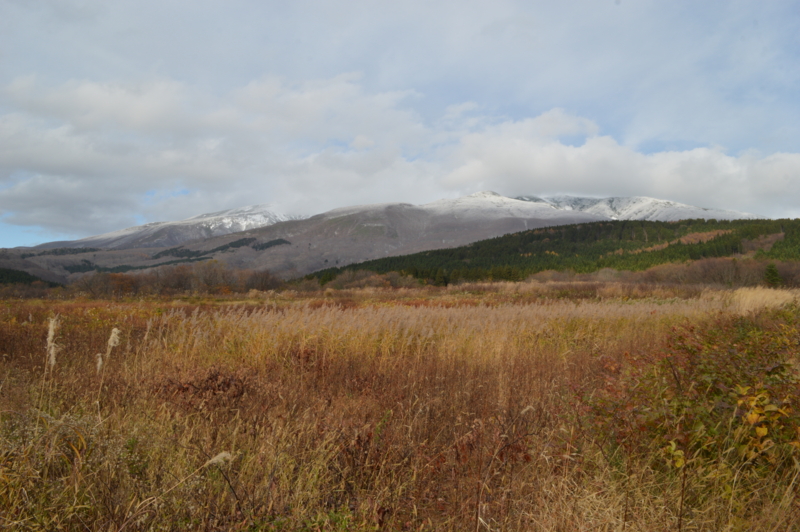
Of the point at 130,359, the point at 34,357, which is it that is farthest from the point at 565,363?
the point at 34,357

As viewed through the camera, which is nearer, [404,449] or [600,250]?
[404,449]

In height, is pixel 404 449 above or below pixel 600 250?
below

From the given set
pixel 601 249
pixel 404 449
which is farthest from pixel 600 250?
pixel 404 449

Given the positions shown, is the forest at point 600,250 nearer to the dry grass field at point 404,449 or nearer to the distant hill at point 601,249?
the distant hill at point 601,249

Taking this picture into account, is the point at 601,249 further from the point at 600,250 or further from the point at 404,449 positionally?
the point at 404,449

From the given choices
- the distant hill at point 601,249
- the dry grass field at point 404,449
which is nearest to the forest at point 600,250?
the distant hill at point 601,249

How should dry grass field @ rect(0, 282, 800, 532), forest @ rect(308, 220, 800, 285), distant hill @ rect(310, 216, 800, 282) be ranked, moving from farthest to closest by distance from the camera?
distant hill @ rect(310, 216, 800, 282) < forest @ rect(308, 220, 800, 285) < dry grass field @ rect(0, 282, 800, 532)

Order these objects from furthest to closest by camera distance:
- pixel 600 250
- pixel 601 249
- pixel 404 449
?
1. pixel 601 249
2. pixel 600 250
3. pixel 404 449

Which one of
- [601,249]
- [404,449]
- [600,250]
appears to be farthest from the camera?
[601,249]

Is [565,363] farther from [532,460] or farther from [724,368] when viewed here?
[532,460]

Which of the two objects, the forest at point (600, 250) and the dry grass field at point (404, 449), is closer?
the dry grass field at point (404, 449)

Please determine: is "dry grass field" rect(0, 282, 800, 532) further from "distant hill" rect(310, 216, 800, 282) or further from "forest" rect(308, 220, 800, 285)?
"distant hill" rect(310, 216, 800, 282)

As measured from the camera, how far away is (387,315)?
955cm

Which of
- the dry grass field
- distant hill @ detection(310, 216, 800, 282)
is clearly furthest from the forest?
the dry grass field
